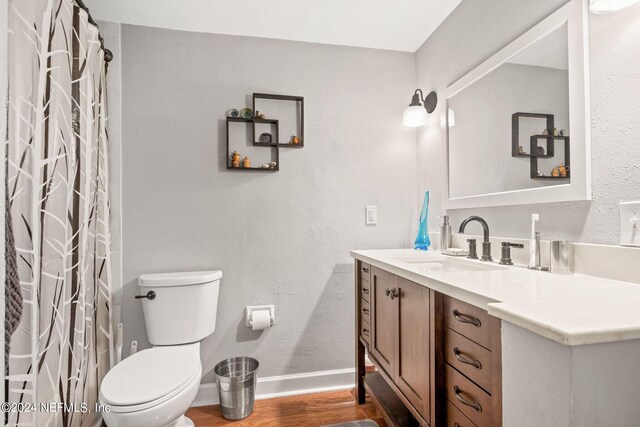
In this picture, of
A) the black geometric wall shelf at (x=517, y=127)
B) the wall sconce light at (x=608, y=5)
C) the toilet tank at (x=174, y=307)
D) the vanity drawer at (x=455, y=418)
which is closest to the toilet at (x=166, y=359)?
the toilet tank at (x=174, y=307)

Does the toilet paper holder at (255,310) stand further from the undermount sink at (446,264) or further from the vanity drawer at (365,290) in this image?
the undermount sink at (446,264)

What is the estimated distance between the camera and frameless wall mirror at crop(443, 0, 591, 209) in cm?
112

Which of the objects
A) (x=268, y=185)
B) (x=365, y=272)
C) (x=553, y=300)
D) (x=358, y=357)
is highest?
(x=268, y=185)

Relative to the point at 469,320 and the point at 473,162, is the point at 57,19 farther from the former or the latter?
the point at 473,162

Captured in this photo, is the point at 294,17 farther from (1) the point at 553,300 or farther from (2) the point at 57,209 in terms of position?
(1) the point at 553,300

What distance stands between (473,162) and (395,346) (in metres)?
1.00

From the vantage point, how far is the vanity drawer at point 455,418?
0.92 metres

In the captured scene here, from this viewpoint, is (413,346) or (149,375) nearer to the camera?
(413,346)

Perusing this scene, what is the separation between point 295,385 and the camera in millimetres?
2029

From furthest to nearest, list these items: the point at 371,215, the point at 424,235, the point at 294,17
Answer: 1. the point at 371,215
2. the point at 424,235
3. the point at 294,17

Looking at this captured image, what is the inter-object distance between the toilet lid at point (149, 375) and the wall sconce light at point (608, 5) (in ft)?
6.45

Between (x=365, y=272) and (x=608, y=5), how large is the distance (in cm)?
139

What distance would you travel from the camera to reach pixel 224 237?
1.98 metres

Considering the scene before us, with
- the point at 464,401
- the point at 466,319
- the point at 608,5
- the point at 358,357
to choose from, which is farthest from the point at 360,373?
the point at 608,5
